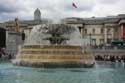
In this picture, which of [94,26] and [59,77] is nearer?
[59,77]

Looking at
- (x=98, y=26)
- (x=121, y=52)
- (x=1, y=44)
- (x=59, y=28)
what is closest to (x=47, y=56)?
(x=59, y=28)

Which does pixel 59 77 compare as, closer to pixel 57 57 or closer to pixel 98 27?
pixel 57 57

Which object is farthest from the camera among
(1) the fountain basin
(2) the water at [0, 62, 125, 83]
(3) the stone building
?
(3) the stone building

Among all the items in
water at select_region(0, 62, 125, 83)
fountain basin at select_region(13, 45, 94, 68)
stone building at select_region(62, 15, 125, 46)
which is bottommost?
water at select_region(0, 62, 125, 83)

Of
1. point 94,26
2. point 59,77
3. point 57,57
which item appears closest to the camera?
point 59,77

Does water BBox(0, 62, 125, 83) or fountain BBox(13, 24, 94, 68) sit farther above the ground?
fountain BBox(13, 24, 94, 68)

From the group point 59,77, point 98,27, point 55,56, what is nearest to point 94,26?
point 98,27

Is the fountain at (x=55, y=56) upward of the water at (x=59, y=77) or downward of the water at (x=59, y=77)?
upward

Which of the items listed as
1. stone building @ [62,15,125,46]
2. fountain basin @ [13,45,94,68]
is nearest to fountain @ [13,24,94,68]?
fountain basin @ [13,45,94,68]

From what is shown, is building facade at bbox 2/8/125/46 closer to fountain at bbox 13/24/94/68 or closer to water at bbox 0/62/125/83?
fountain at bbox 13/24/94/68

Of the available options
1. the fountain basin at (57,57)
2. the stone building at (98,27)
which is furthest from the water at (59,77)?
the stone building at (98,27)

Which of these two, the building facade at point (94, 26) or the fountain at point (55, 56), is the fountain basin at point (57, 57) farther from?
the building facade at point (94, 26)

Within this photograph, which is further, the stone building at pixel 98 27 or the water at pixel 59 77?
the stone building at pixel 98 27

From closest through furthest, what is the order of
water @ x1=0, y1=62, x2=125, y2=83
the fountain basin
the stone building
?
water @ x1=0, y1=62, x2=125, y2=83 < the fountain basin < the stone building
